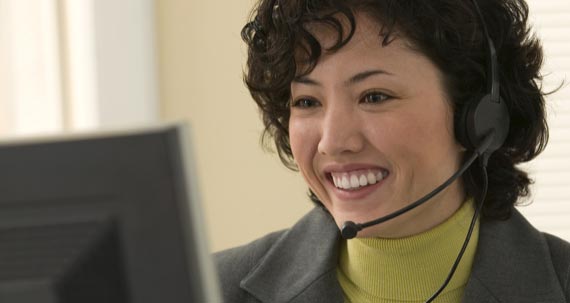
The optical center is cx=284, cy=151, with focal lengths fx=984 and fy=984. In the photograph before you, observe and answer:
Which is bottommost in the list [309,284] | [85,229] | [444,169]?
[309,284]

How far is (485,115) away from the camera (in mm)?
1547

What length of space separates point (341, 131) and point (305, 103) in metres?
0.12

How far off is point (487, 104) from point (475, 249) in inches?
9.9

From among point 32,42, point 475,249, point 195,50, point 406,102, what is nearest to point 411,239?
point 475,249

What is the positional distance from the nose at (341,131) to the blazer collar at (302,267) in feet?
0.83

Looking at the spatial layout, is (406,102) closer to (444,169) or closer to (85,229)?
(444,169)

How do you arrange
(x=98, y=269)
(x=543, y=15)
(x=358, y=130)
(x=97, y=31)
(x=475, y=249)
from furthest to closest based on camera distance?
1. (x=543, y=15)
2. (x=97, y=31)
3. (x=475, y=249)
4. (x=358, y=130)
5. (x=98, y=269)

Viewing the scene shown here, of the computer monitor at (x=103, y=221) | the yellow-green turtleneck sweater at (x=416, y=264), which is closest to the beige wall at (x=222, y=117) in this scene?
the yellow-green turtleneck sweater at (x=416, y=264)

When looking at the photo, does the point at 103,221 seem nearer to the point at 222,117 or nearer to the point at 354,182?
the point at 354,182

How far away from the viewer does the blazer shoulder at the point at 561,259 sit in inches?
61.5

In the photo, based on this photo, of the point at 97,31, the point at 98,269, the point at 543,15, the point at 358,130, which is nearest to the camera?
the point at 98,269

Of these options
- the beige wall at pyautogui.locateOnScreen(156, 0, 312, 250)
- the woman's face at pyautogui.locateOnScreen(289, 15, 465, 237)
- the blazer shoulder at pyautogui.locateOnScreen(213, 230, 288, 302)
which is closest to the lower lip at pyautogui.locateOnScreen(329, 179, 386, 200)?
the woman's face at pyautogui.locateOnScreen(289, 15, 465, 237)

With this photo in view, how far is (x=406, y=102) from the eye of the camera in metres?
1.52

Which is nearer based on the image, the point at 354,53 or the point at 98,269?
the point at 98,269
